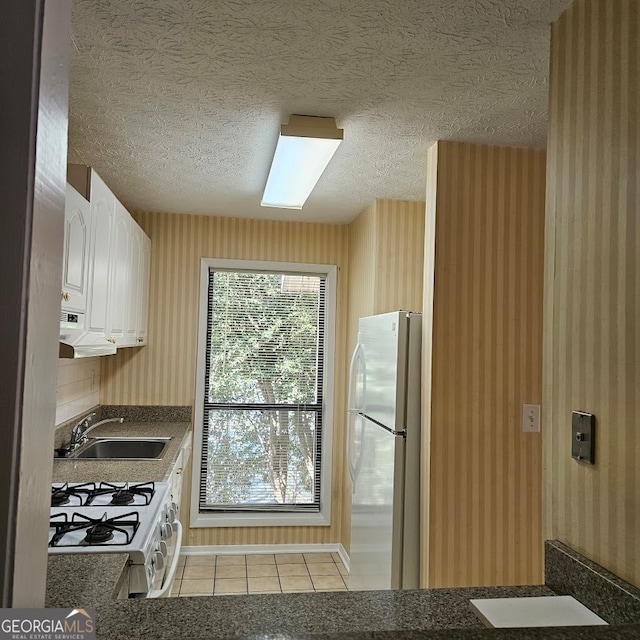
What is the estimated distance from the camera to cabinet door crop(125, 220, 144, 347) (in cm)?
354

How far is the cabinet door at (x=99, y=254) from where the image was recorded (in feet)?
8.38

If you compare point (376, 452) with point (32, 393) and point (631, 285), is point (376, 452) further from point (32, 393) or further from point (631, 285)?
point (32, 393)

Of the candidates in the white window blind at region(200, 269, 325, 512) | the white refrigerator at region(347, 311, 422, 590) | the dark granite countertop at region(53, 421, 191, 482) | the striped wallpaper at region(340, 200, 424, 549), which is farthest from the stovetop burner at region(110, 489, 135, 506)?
the white window blind at region(200, 269, 325, 512)

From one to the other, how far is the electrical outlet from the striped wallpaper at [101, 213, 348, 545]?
203 cm

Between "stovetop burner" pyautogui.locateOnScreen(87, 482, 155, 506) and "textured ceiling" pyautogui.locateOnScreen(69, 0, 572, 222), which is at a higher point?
"textured ceiling" pyautogui.locateOnScreen(69, 0, 572, 222)

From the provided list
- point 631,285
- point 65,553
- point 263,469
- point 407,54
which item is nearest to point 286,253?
point 263,469

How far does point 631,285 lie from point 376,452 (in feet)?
6.61

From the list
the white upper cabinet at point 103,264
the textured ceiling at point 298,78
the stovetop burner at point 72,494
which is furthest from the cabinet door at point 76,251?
the stovetop burner at point 72,494

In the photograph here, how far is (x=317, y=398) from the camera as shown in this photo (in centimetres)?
459

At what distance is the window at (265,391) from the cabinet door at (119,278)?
1106mm

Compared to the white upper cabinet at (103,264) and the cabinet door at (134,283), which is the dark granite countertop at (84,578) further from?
the cabinet door at (134,283)

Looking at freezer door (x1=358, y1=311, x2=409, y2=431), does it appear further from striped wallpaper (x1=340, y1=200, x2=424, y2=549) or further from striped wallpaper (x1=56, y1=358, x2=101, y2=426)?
striped wallpaper (x1=56, y1=358, x2=101, y2=426)

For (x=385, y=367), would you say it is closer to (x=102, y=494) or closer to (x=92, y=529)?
(x=102, y=494)

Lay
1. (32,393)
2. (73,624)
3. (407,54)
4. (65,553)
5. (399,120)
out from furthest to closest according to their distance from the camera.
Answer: (399,120), (407,54), (65,553), (73,624), (32,393)
